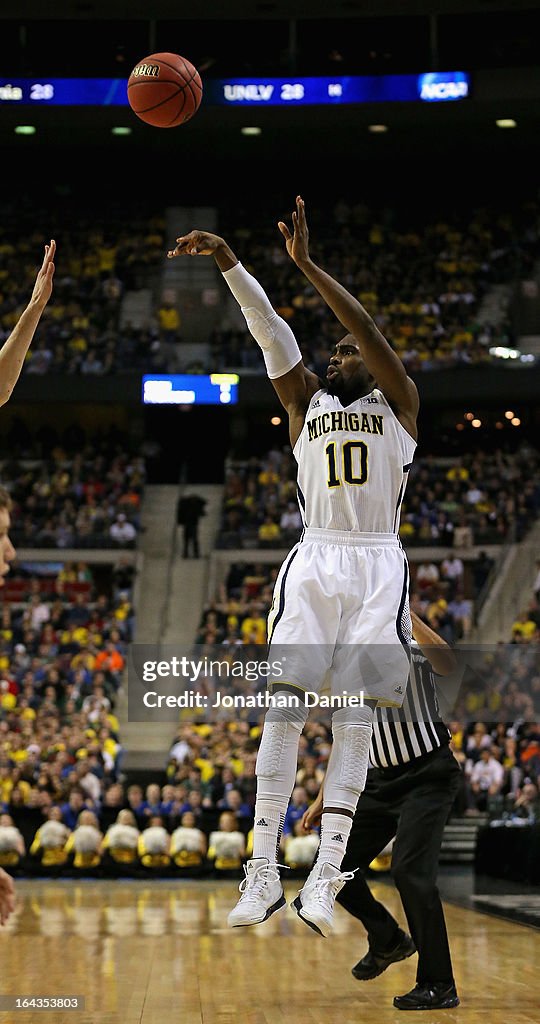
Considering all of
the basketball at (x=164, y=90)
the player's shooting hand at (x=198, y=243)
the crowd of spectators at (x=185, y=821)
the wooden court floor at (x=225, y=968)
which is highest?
the basketball at (x=164, y=90)

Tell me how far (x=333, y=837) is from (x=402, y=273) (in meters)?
27.2

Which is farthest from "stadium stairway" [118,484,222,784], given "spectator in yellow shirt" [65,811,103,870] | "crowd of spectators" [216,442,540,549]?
"spectator in yellow shirt" [65,811,103,870]

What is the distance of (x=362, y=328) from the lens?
6.20 metres

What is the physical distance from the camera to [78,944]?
10.6 meters

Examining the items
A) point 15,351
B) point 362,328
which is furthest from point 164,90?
point 15,351

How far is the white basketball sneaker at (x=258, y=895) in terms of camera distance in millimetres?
5578

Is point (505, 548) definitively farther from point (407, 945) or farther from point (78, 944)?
point (407, 945)

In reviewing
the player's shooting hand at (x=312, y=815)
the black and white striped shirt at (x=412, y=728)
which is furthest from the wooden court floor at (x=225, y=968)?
the black and white striped shirt at (x=412, y=728)

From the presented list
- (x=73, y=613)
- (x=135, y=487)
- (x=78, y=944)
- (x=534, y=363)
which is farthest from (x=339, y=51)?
(x=78, y=944)

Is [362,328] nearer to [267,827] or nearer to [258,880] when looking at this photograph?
[267,827]

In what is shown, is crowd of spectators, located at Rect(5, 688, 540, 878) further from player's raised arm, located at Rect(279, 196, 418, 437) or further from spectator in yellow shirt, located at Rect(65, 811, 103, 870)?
player's raised arm, located at Rect(279, 196, 418, 437)

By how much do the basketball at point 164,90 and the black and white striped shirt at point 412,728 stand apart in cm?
342

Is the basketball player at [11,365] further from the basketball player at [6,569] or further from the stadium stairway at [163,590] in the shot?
the stadium stairway at [163,590]

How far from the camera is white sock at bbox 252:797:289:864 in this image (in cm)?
603
